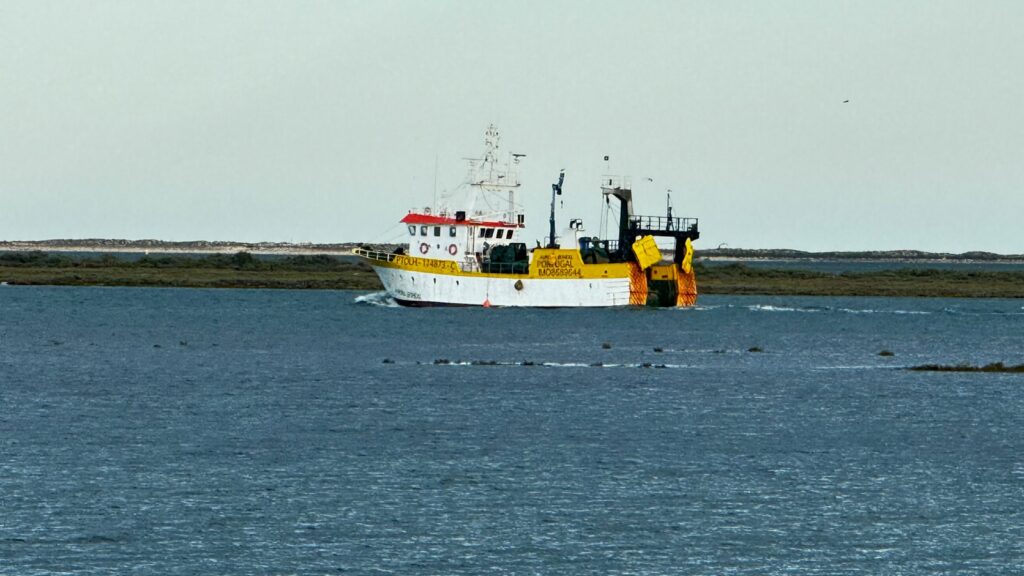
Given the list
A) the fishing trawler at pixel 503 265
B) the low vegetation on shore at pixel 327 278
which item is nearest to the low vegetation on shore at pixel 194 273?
the low vegetation on shore at pixel 327 278

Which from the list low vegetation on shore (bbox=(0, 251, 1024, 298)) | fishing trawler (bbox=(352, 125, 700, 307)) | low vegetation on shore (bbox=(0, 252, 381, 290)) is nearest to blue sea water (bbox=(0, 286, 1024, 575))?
fishing trawler (bbox=(352, 125, 700, 307))

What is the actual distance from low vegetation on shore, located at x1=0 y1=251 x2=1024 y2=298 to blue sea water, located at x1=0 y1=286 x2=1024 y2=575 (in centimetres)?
6997

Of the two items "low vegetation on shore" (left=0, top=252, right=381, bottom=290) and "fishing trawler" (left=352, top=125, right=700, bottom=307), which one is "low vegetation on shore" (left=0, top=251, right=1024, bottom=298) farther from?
"fishing trawler" (left=352, top=125, right=700, bottom=307)

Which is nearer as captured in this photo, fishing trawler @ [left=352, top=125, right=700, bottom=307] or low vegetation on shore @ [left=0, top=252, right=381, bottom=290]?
fishing trawler @ [left=352, top=125, right=700, bottom=307]

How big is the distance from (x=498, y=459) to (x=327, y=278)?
395 ft

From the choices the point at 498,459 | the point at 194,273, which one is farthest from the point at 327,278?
the point at 498,459

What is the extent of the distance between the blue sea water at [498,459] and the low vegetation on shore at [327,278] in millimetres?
69967

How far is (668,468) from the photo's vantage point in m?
36.8

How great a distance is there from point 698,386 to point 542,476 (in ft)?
72.5

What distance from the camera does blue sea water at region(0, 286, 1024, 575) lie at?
91.6 ft

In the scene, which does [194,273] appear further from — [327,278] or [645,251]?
[645,251]

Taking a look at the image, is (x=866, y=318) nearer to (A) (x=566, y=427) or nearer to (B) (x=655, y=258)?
(B) (x=655, y=258)

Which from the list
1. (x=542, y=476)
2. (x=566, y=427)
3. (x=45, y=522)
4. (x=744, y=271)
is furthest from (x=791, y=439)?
(x=744, y=271)

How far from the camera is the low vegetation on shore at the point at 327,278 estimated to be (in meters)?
146
